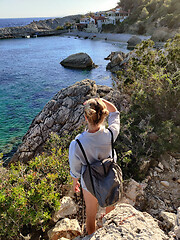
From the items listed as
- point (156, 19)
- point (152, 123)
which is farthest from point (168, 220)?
point (156, 19)

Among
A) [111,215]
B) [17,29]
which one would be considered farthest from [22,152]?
[17,29]

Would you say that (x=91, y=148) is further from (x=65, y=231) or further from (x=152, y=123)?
(x=152, y=123)

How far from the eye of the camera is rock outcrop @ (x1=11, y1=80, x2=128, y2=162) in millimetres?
10508

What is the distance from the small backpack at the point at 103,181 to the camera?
89.5 inches

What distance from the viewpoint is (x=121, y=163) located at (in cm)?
459

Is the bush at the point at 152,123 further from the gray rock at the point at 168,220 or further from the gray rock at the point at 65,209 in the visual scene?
the gray rock at the point at 65,209

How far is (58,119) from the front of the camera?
35.8 feet

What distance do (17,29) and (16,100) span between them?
254 ft

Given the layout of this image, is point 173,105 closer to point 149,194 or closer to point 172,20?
point 149,194

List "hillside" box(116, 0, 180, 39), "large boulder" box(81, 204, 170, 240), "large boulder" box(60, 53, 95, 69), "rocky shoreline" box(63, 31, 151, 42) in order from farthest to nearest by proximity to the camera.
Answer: "rocky shoreline" box(63, 31, 151, 42) → "hillside" box(116, 0, 180, 39) → "large boulder" box(60, 53, 95, 69) → "large boulder" box(81, 204, 170, 240)

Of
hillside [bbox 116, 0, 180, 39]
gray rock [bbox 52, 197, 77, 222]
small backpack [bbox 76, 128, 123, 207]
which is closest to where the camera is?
small backpack [bbox 76, 128, 123, 207]

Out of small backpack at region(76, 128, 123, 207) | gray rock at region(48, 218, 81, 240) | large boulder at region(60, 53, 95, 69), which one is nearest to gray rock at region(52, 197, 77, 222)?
gray rock at region(48, 218, 81, 240)

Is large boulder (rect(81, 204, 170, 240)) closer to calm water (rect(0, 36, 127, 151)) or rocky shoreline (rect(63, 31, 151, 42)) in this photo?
calm water (rect(0, 36, 127, 151))

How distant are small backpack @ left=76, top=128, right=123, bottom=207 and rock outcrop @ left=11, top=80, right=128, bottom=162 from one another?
7920mm
